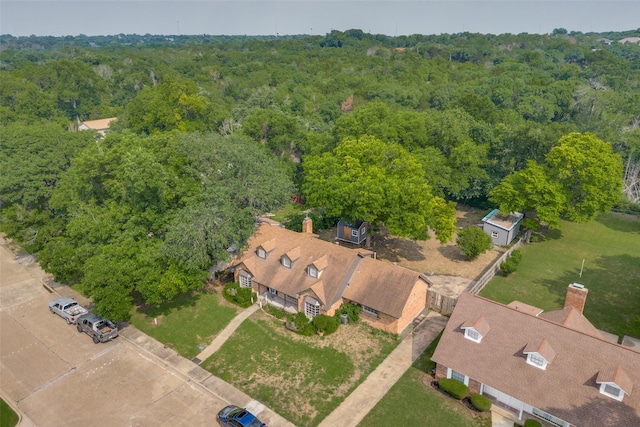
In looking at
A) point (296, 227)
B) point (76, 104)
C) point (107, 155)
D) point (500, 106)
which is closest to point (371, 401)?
point (296, 227)

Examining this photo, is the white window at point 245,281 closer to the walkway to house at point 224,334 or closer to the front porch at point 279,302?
the front porch at point 279,302

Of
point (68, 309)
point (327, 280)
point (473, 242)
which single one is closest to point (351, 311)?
point (327, 280)

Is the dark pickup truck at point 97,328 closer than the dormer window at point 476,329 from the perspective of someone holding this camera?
No

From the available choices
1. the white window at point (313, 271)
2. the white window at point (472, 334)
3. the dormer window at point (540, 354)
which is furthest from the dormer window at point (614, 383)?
the white window at point (313, 271)

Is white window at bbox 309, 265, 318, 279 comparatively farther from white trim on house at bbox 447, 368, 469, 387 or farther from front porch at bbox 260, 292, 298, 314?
white trim on house at bbox 447, 368, 469, 387

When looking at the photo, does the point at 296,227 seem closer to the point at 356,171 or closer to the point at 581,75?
the point at 356,171

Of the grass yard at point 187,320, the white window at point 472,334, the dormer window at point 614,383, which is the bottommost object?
the grass yard at point 187,320
